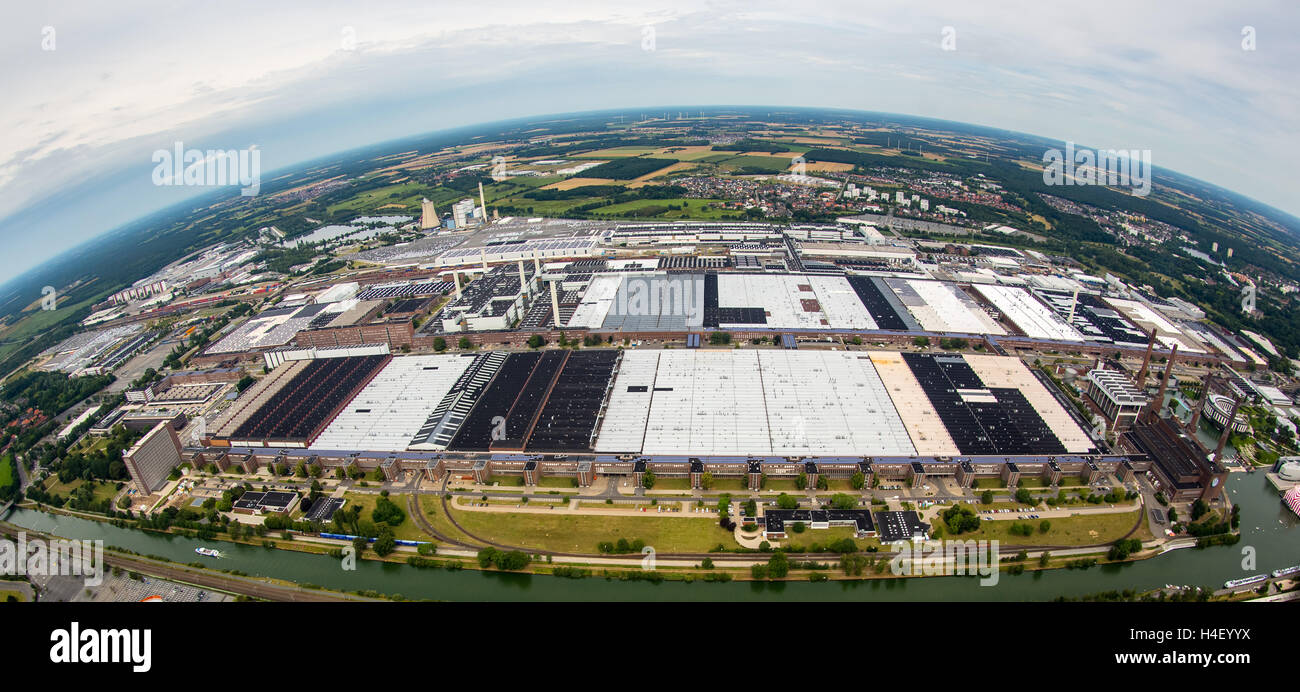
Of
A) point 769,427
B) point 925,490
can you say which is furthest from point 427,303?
point 925,490

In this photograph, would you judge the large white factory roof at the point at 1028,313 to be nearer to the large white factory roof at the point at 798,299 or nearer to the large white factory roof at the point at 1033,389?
the large white factory roof at the point at 1033,389

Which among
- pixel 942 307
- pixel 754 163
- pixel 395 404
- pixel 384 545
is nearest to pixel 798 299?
pixel 942 307

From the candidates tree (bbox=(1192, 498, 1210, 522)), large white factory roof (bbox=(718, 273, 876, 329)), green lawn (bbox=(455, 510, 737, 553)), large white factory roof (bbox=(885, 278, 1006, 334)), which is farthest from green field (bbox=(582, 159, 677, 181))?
tree (bbox=(1192, 498, 1210, 522))

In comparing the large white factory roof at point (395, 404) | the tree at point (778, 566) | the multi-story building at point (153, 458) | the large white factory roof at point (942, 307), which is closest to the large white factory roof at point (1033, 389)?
the large white factory roof at point (942, 307)

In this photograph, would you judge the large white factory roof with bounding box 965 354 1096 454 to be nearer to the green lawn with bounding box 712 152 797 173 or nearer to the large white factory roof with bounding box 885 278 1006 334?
the large white factory roof with bounding box 885 278 1006 334

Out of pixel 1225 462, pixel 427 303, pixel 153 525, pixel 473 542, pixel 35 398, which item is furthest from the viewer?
pixel 427 303
